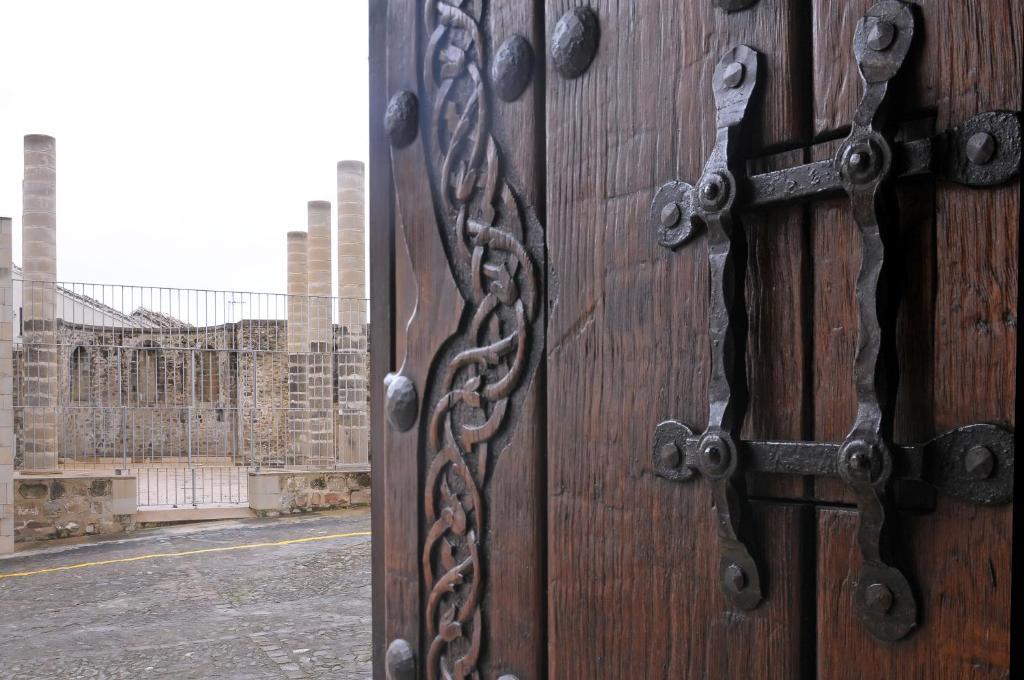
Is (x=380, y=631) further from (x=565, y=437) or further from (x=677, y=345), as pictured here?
(x=677, y=345)

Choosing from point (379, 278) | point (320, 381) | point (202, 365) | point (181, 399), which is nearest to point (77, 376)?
point (181, 399)

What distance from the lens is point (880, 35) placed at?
696 mm

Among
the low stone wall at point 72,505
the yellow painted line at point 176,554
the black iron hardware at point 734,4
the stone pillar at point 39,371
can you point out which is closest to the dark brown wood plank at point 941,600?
the black iron hardware at point 734,4

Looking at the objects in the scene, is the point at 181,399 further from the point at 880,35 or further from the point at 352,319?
the point at 880,35

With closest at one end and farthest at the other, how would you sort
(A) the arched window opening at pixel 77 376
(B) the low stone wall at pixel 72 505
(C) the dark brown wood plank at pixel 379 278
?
1. (C) the dark brown wood plank at pixel 379 278
2. (B) the low stone wall at pixel 72 505
3. (A) the arched window opening at pixel 77 376

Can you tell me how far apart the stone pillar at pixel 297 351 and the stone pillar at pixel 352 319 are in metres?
0.57

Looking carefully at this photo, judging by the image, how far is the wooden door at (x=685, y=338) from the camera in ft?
2.15

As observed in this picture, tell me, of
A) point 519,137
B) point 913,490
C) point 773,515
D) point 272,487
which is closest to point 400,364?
point 519,137

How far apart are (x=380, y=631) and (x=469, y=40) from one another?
3.04 ft

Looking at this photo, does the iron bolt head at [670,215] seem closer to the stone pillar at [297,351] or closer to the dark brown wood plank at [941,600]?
the dark brown wood plank at [941,600]

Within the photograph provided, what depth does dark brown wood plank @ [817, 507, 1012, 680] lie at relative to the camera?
630 millimetres

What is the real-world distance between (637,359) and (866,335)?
27 centimetres

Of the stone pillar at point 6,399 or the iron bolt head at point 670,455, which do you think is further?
the stone pillar at point 6,399

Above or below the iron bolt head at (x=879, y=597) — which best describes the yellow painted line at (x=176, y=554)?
below
